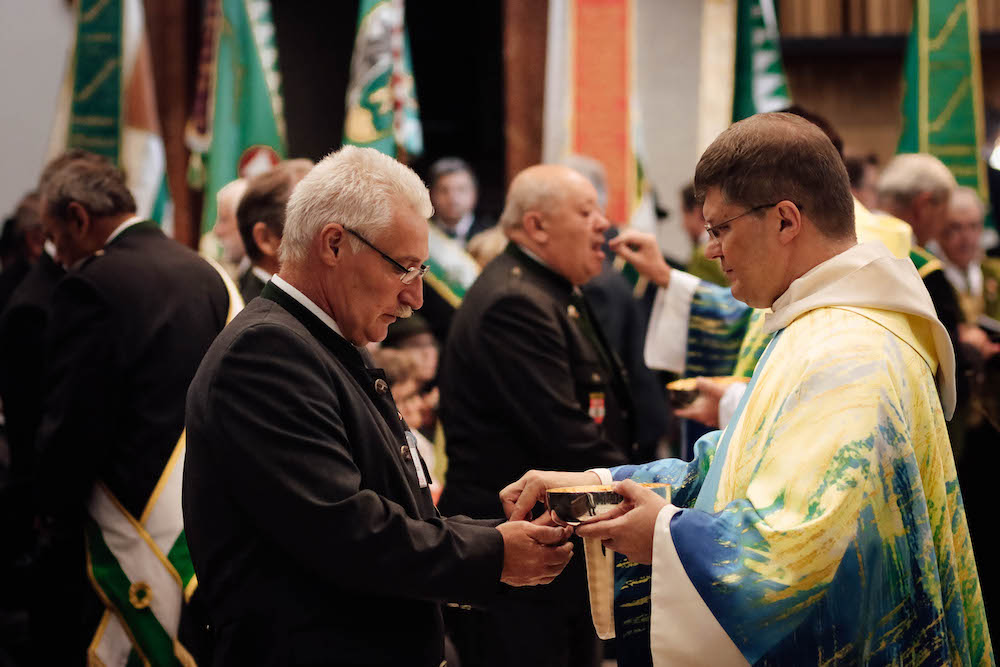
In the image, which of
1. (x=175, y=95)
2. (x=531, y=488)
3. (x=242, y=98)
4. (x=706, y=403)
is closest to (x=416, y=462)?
(x=531, y=488)

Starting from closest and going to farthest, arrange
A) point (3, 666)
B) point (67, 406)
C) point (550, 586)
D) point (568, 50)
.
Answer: point (67, 406), point (550, 586), point (3, 666), point (568, 50)

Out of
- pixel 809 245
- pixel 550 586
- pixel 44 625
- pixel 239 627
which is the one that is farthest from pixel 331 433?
pixel 44 625

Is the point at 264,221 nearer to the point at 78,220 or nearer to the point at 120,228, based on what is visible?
the point at 120,228

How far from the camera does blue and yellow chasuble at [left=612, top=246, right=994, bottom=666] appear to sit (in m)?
1.89

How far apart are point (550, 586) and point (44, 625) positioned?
67.5 inches

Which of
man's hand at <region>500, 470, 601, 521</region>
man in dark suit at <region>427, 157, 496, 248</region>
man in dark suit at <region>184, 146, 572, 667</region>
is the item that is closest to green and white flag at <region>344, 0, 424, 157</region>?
man in dark suit at <region>427, 157, 496, 248</region>

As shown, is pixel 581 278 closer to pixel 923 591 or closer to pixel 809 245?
pixel 809 245

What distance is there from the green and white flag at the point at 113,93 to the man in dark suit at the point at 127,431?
3.28 m

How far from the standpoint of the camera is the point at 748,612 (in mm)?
1904

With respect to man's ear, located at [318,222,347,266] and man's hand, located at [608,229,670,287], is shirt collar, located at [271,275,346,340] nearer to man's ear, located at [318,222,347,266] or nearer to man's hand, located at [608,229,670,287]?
man's ear, located at [318,222,347,266]

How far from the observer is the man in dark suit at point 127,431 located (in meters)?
3.15

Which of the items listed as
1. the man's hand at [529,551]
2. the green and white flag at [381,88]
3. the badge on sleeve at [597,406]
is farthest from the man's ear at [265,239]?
the green and white flag at [381,88]

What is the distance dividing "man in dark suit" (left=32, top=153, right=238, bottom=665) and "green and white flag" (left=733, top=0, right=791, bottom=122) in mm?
3842

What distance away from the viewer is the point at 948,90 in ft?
19.6
